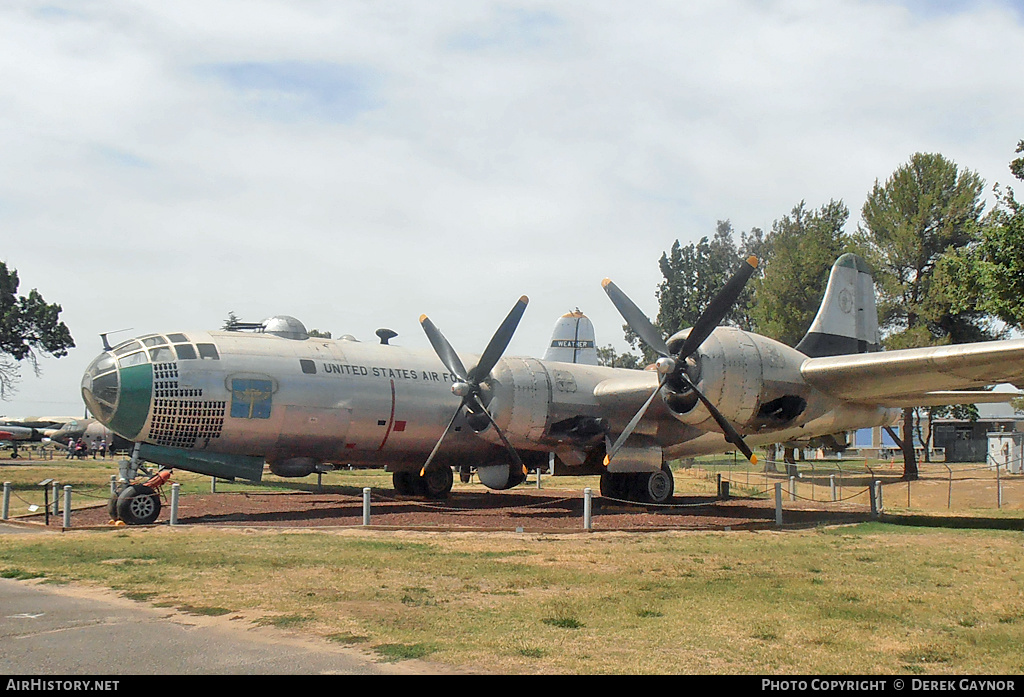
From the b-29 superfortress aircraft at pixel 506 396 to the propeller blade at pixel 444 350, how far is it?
0.04 m

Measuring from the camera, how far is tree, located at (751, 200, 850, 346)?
166 ft

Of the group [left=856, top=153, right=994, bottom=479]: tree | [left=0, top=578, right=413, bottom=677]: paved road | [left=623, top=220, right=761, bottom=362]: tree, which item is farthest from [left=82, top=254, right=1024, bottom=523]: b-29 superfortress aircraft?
[left=623, top=220, right=761, bottom=362]: tree

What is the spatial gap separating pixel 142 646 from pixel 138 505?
36.3ft

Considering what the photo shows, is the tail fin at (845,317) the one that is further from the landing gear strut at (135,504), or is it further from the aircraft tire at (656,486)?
the landing gear strut at (135,504)

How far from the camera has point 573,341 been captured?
28.8 meters

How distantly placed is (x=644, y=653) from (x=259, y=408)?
44.2 ft

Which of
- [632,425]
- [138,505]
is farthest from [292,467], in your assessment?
[632,425]

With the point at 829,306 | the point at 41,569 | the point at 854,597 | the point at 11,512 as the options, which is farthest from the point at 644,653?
the point at 11,512

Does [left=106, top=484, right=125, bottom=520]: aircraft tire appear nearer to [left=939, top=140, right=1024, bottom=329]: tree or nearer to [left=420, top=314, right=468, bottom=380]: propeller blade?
[left=420, top=314, right=468, bottom=380]: propeller blade

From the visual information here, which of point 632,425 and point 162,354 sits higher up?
point 162,354

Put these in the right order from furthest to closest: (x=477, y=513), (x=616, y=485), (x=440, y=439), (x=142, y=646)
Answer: (x=616, y=485) < (x=440, y=439) < (x=477, y=513) < (x=142, y=646)

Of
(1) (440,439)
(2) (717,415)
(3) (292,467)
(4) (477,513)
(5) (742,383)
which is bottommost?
(4) (477,513)

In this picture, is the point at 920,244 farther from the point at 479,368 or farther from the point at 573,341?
the point at 479,368
